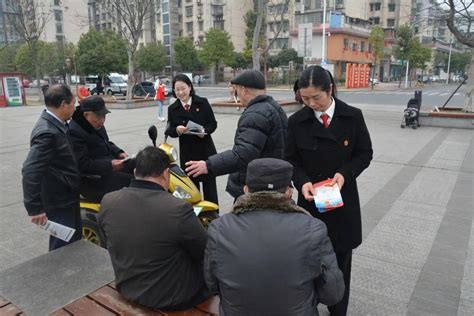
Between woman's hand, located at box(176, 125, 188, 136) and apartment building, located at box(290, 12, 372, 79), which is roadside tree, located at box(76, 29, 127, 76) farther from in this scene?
woman's hand, located at box(176, 125, 188, 136)

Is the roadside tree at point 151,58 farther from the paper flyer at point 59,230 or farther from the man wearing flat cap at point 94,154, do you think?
the paper flyer at point 59,230

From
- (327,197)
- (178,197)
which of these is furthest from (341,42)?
(327,197)

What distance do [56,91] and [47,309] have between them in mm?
1638

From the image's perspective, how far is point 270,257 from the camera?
5.22ft

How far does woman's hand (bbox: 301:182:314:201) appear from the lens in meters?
2.35

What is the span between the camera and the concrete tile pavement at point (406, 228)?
3.16 meters

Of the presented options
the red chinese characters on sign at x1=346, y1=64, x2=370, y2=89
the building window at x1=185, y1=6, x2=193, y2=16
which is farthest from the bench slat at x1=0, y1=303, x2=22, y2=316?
the building window at x1=185, y1=6, x2=193, y2=16

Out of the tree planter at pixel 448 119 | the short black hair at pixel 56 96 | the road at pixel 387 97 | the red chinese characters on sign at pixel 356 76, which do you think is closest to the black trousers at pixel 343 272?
the short black hair at pixel 56 96

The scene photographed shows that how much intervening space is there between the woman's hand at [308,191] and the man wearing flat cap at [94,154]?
1.87 metres

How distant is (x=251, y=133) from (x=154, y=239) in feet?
3.65

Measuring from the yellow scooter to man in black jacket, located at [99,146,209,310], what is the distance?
1.07 metres

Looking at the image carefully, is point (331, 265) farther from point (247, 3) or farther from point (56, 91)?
point (247, 3)

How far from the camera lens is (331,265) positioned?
173 centimetres

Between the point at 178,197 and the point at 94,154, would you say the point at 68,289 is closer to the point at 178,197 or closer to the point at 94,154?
the point at 178,197
